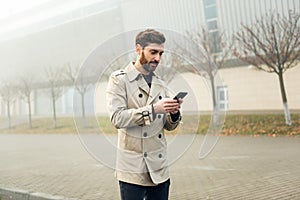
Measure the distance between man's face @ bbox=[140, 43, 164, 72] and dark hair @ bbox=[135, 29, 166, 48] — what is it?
0.02 m

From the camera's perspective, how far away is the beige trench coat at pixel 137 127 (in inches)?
64.6

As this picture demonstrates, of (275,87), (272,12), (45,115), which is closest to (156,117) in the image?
(272,12)

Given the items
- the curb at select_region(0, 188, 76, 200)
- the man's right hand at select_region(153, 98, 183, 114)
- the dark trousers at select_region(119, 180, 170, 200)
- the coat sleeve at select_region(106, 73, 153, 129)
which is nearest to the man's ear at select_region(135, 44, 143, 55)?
the coat sleeve at select_region(106, 73, 153, 129)

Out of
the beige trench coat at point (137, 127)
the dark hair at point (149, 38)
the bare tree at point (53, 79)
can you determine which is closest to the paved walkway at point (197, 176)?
the beige trench coat at point (137, 127)

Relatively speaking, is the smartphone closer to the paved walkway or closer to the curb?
the paved walkway

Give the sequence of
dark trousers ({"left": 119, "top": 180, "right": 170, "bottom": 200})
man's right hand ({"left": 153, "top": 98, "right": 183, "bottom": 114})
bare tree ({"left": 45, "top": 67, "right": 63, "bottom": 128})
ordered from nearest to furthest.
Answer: man's right hand ({"left": 153, "top": 98, "right": 183, "bottom": 114}), dark trousers ({"left": 119, "top": 180, "right": 170, "bottom": 200}), bare tree ({"left": 45, "top": 67, "right": 63, "bottom": 128})

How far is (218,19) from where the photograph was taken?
18.7 meters

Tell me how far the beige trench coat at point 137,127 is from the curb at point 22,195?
2.84 m

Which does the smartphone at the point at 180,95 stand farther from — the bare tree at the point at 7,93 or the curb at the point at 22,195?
the bare tree at the point at 7,93

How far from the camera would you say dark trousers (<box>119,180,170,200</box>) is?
5.83 ft

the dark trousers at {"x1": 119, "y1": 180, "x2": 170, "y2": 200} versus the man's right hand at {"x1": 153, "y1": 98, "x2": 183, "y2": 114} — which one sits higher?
the man's right hand at {"x1": 153, "y1": 98, "x2": 183, "y2": 114}

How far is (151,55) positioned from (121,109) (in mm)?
278

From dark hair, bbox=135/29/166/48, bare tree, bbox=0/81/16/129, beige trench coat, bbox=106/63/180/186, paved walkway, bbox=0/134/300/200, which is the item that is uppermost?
bare tree, bbox=0/81/16/129

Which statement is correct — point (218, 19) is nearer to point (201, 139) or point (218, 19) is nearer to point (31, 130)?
point (31, 130)
